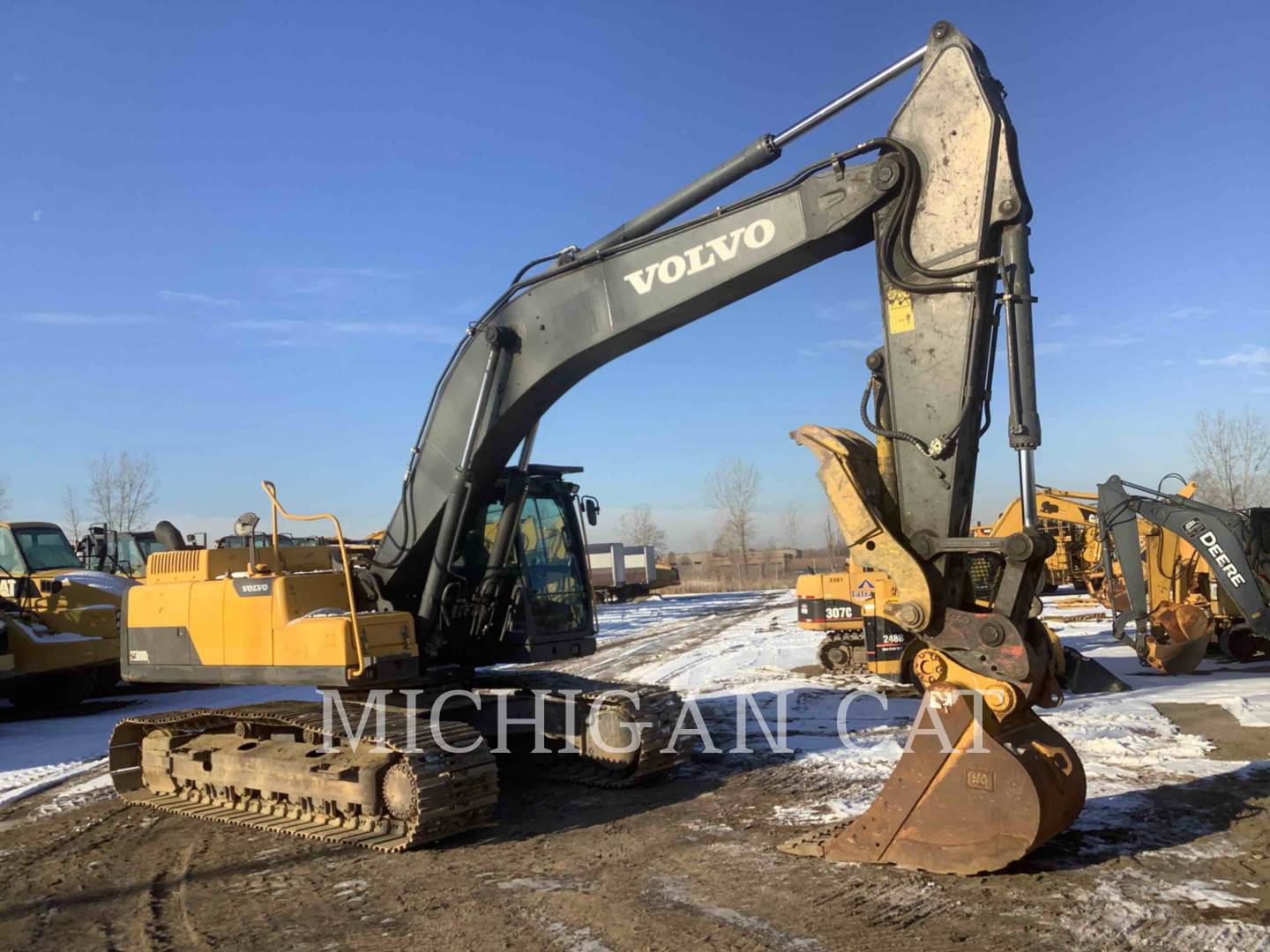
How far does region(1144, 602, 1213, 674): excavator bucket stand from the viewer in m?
13.7

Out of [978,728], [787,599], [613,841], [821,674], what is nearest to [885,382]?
[978,728]

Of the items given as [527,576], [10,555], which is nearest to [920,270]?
[527,576]

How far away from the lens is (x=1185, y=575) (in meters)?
15.7

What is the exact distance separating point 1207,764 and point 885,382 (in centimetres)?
471

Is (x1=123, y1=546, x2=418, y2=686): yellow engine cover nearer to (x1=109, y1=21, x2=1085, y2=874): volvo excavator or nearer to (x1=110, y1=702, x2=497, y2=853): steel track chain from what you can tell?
(x1=109, y1=21, x2=1085, y2=874): volvo excavator

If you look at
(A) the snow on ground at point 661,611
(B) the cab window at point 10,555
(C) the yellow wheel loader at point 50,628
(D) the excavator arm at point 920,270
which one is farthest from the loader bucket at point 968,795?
(A) the snow on ground at point 661,611

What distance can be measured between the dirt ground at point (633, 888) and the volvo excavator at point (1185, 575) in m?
7.00

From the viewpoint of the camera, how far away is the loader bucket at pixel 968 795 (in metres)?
5.14

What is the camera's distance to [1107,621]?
21.0 metres

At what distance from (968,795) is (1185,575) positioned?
494 inches

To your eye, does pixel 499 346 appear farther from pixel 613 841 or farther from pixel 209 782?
pixel 209 782

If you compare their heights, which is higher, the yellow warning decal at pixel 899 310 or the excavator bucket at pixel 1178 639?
the yellow warning decal at pixel 899 310

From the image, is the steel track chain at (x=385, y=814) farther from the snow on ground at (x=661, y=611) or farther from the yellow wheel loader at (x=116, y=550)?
the snow on ground at (x=661, y=611)

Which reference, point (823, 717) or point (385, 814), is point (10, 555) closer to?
point (385, 814)
